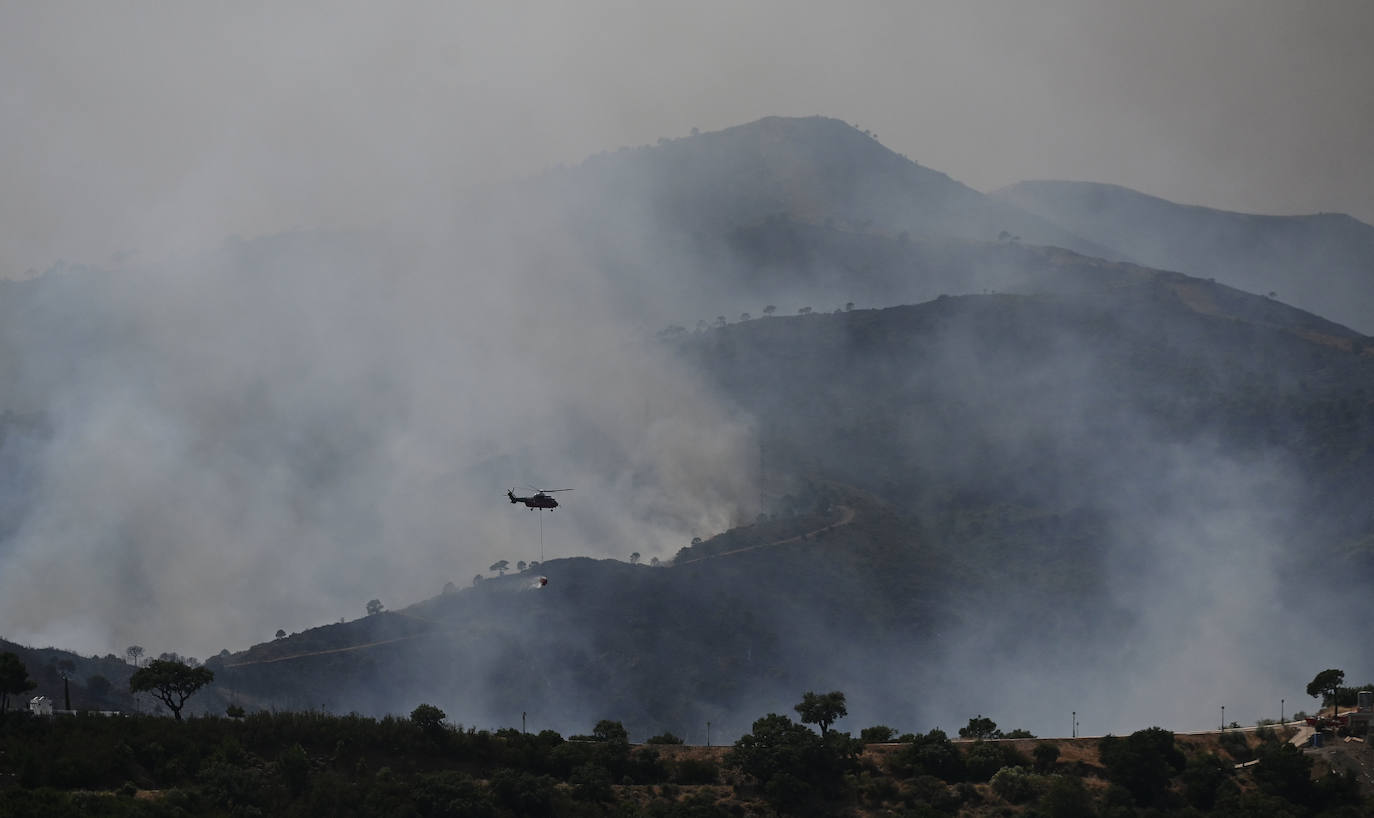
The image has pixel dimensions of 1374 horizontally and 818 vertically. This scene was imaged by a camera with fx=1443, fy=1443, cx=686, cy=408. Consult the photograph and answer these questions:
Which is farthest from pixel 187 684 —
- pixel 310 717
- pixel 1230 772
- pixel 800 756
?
pixel 1230 772

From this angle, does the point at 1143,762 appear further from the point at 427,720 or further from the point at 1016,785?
the point at 427,720

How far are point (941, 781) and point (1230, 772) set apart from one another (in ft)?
73.5

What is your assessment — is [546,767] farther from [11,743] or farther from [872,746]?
[11,743]

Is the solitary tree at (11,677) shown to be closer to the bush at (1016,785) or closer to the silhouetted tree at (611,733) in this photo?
the silhouetted tree at (611,733)

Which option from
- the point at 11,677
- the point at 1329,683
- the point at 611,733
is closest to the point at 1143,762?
the point at 1329,683

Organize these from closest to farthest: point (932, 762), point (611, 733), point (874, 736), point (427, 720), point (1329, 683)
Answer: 1. point (427, 720)
2. point (932, 762)
3. point (611, 733)
4. point (874, 736)
5. point (1329, 683)

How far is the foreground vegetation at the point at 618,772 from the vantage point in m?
96.2

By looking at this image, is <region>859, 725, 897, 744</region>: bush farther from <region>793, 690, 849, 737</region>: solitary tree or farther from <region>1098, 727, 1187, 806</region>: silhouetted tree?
<region>1098, 727, 1187, 806</region>: silhouetted tree

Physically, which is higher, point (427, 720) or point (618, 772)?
point (427, 720)

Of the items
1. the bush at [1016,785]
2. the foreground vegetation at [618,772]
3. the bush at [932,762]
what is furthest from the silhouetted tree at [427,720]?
the bush at [1016,785]

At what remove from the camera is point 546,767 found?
354 feet

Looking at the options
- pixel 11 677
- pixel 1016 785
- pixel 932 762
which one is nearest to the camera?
pixel 11 677

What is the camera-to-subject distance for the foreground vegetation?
96250mm

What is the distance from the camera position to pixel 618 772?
110 meters
